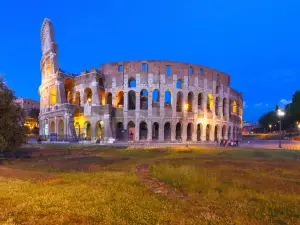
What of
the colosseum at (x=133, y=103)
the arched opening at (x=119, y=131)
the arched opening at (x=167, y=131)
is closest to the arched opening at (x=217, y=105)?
the colosseum at (x=133, y=103)

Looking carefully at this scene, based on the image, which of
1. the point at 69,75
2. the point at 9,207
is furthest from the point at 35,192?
the point at 69,75

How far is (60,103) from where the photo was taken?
4425 cm

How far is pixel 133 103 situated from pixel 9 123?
3484cm

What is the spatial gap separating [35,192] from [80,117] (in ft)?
127

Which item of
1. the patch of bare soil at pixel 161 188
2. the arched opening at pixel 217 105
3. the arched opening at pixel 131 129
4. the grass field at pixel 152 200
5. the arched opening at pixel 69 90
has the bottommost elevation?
the patch of bare soil at pixel 161 188

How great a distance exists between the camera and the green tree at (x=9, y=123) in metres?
16.2

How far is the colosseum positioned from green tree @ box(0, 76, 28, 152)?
21.7m

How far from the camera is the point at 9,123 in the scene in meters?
16.2

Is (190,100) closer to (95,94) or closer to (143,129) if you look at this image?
(143,129)

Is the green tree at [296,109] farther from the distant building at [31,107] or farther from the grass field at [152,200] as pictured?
the distant building at [31,107]

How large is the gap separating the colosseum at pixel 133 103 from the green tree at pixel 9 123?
21738 mm

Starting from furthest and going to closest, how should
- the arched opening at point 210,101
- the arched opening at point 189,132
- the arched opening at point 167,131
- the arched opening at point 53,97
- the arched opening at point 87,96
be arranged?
the arched opening at point 210,101, the arched opening at point 53,97, the arched opening at point 189,132, the arched opening at point 87,96, the arched opening at point 167,131

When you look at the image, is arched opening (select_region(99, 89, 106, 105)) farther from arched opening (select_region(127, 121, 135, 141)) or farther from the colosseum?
arched opening (select_region(127, 121, 135, 141))

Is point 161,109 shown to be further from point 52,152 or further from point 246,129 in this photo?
point 246,129
